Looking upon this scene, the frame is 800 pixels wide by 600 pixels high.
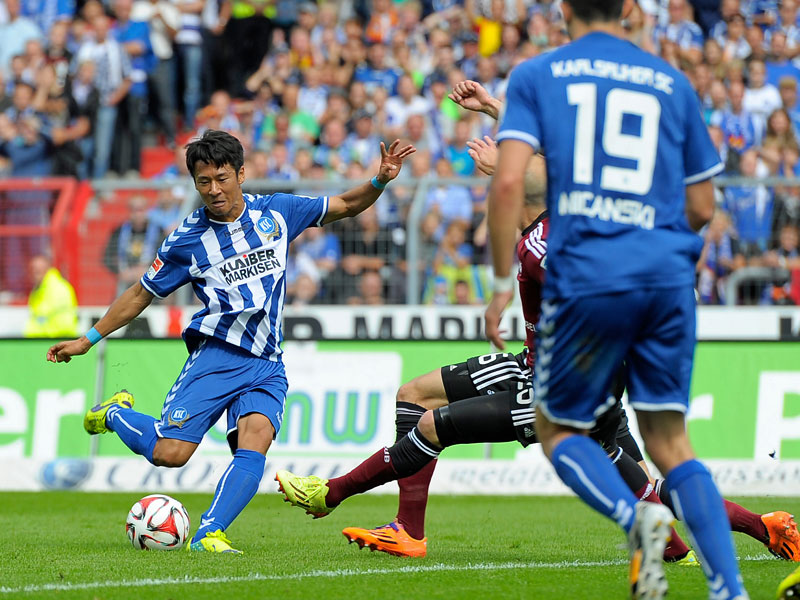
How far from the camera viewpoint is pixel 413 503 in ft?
22.4

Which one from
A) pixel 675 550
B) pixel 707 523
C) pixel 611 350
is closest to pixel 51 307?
pixel 675 550

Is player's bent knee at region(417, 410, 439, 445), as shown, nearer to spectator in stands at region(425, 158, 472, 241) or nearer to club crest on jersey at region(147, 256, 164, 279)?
club crest on jersey at region(147, 256, 164, 279)

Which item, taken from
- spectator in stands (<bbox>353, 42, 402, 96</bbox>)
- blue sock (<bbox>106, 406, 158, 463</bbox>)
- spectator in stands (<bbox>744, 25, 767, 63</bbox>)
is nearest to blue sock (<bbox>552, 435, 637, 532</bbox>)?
blue sock (<bbox>106, 406, 158, 463</bbox>)

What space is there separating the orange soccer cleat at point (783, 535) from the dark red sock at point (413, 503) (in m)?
1.81

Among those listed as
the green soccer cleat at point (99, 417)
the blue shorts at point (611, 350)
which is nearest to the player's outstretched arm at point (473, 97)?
the blue shorts at point (611, 350)

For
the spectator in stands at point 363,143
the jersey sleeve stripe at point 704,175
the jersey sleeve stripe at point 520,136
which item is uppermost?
the spectator in stands at point 363,143

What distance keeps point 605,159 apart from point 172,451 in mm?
3753

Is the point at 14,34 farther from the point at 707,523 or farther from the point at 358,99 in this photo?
the point at 707,523

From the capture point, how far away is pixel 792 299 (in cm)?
1344

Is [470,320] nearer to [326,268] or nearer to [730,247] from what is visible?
[326,268]

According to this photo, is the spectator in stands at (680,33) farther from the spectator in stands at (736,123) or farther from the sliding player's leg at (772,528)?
the sliding player's leg at (772,528)

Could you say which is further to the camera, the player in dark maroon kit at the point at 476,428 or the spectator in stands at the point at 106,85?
the spectator in stands at the point at 106,85

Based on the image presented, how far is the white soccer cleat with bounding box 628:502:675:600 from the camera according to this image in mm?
4070

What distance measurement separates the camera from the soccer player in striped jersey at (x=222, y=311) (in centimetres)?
714
